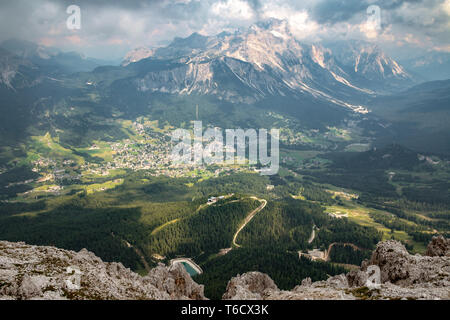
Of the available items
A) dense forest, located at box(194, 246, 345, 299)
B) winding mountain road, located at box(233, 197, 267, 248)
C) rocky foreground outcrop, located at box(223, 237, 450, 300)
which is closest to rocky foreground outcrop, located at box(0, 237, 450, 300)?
rocky foreground outcrop, located at box(223, 237, 450, 300)

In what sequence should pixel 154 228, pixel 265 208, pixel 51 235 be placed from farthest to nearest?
pixel 265 208 < pixel 154 228 < pixel 51 235

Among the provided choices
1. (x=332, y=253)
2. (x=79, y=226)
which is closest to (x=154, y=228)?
(x=79, y=226)

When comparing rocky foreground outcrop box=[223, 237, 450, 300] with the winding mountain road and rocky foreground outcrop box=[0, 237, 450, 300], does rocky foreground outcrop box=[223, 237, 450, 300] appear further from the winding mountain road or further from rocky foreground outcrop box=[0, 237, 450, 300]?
the winding mountain road

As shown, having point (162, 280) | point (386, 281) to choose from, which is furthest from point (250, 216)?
point (386, 281)

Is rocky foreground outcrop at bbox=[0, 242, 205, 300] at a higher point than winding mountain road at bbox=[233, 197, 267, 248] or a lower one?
higher

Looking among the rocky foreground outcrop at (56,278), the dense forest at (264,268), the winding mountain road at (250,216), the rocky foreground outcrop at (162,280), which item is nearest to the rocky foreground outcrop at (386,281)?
the rocky foreground outcrop at (162,280)
